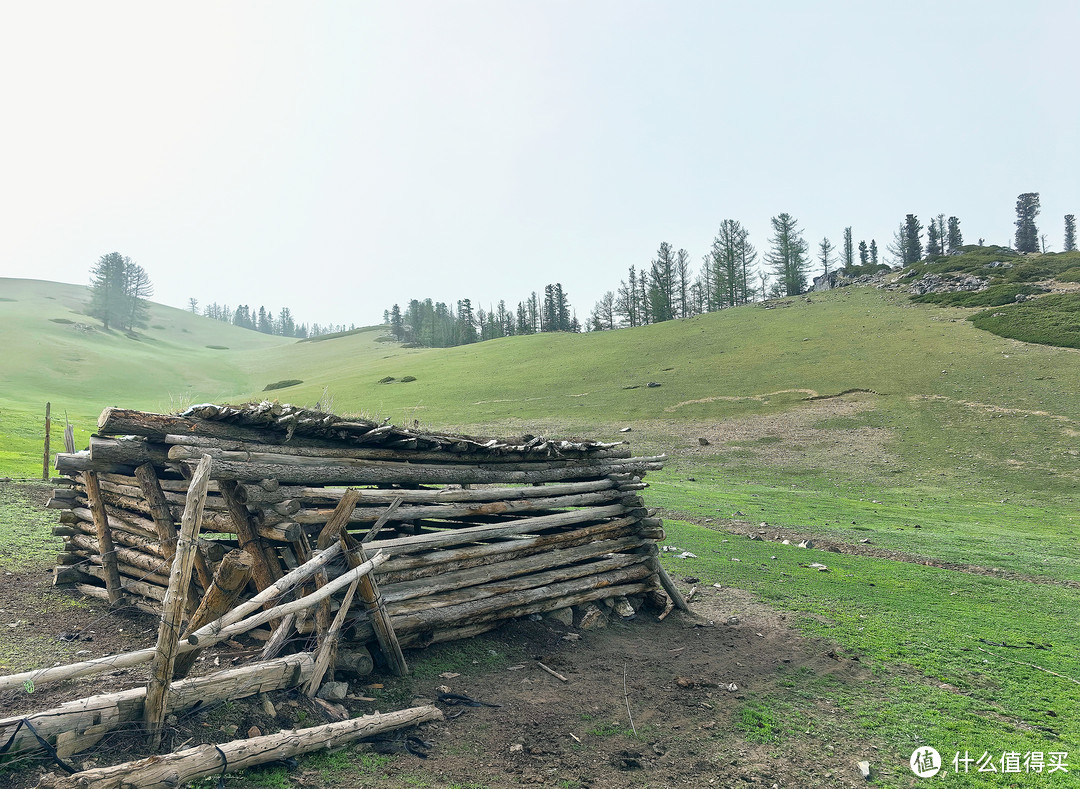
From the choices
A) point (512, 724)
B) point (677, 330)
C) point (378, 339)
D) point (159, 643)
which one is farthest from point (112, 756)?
point (378, 339)

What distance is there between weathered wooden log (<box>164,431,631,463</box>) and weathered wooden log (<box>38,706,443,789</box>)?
2.75 m

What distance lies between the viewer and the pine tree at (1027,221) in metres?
104

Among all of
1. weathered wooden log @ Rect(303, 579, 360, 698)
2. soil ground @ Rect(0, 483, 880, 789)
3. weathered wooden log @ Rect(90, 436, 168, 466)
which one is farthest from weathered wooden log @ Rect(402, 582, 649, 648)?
weathered wooden log @ Rect(90, 436, 168, 466)

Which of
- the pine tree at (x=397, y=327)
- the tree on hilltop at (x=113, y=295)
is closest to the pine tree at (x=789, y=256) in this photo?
the pine tree at (x=397, y=327)

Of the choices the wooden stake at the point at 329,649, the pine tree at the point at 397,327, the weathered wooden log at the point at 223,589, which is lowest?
the wooden stake at the point at 329,649

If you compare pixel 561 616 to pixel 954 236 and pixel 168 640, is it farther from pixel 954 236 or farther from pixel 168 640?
pixel 954 236

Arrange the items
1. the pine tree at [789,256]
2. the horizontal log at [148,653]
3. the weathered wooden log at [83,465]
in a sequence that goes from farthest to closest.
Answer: the pine tree at [789,256], the weathered wooden log at [83,465], the horizontal log at [148,653]

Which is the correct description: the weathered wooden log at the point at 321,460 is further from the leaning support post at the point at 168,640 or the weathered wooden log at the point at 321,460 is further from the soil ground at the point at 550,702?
the soil ground at the point at 550,702

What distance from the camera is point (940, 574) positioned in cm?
1291

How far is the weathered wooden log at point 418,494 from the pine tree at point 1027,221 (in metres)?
127

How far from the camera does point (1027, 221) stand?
105 meters

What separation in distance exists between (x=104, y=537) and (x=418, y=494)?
5.00 metres

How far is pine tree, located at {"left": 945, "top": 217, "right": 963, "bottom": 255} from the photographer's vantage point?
112m

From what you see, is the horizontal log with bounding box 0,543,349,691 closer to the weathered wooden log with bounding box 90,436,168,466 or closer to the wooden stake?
the wooden stake
